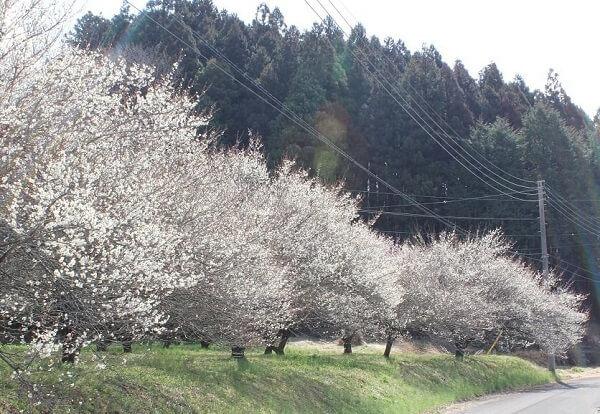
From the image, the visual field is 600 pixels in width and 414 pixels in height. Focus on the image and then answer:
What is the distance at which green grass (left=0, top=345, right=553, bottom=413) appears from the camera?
369 inches

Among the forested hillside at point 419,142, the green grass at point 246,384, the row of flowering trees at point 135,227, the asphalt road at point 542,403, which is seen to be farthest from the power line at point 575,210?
the row of flowering trees at point 135,227

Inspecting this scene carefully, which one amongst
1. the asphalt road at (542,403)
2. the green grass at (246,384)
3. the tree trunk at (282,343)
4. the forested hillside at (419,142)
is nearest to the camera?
the green grass at (246,384)

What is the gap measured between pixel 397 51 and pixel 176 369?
57963 millimetres

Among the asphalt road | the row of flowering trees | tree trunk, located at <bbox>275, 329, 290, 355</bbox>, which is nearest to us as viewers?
the row of flowering trees

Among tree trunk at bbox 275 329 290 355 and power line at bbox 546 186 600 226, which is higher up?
power line at bbox 546 186 600 226

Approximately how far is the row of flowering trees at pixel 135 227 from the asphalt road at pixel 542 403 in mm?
4948

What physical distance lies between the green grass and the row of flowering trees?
802 millimetres

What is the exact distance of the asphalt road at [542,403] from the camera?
1858cm

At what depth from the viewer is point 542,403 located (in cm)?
2091

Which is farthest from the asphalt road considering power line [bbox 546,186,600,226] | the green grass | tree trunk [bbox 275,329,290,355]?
power line [bbox 546,186,600,226]

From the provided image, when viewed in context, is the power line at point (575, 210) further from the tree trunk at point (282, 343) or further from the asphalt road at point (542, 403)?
the tree trunk at point (282, 343)

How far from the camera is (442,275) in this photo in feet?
97.3

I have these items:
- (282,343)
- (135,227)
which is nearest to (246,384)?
(135,227)

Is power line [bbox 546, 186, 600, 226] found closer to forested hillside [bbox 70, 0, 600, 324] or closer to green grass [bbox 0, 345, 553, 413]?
forested hillside [bbox 70, 0, 600, 324]
